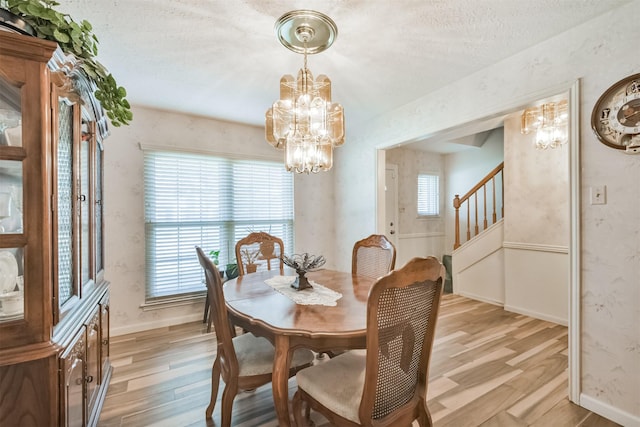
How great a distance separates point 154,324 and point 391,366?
10.1 ft

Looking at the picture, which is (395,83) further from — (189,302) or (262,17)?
(189,302)

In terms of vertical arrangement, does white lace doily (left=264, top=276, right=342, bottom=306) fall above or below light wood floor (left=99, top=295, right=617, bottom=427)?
above

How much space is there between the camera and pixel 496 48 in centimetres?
208

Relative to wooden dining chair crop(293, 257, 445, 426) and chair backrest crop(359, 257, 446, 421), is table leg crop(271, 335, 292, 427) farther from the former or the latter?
chair backrest crop(359, 257, 446, 421)

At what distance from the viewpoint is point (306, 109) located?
1817 mm

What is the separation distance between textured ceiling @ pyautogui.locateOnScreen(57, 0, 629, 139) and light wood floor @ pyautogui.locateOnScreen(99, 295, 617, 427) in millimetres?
2432

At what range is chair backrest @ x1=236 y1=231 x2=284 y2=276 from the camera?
266 cm

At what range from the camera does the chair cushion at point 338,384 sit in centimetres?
119

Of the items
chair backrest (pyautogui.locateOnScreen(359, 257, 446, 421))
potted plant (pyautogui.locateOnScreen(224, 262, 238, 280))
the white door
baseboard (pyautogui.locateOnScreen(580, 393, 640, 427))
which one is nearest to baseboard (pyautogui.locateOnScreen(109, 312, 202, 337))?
potted plant (pyautogui.locateOnScreen(224, 262, 238, 280))

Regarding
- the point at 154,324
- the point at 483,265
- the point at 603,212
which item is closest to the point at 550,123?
the point at 603,212

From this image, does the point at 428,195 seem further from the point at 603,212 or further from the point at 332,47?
the point at 332,47

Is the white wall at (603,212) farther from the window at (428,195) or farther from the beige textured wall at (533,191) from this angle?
the window at (428,195)

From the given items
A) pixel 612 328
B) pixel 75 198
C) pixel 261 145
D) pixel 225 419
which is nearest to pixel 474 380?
pixel 612 328

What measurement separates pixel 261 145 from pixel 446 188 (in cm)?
397
